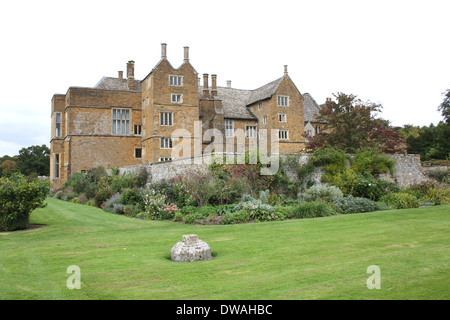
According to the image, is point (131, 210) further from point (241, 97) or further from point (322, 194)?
point (241, 97)

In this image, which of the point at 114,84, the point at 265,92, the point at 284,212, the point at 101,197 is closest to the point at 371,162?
the point at 284,212

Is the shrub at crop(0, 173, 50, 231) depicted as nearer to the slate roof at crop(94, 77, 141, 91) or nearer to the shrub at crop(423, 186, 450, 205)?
the shrub at crop(423, 186, 450, 205)

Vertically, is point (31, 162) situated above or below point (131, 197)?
above

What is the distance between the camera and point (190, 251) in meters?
7.83

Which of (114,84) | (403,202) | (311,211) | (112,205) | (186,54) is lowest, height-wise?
(112,205)

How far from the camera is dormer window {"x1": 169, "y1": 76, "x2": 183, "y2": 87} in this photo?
33219 mm

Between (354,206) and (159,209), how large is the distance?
8.33m

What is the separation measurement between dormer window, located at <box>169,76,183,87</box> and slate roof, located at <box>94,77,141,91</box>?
679cm

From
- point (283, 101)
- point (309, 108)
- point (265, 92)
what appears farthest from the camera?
point (309, 108)

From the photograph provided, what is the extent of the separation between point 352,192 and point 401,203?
2583 mm

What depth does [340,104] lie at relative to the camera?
2420 cm

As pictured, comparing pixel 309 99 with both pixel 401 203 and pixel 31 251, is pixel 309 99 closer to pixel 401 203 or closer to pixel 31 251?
pixel 401 203

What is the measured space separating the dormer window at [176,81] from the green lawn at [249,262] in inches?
898
